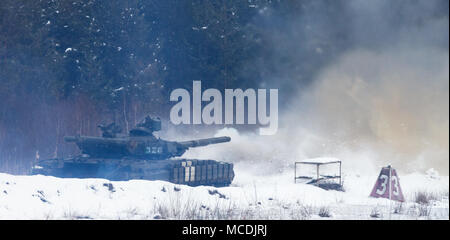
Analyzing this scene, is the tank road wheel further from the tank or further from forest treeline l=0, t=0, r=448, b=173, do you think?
forest treeline l=0, t=0, r=448, b=173

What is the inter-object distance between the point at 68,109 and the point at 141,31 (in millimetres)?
5744

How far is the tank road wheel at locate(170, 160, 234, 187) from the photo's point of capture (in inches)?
926

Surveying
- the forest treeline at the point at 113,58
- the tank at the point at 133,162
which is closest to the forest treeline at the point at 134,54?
the forest treeline at the point at 113,58

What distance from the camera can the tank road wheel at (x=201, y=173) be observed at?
2352 centimetres

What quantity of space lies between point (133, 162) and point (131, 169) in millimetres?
479

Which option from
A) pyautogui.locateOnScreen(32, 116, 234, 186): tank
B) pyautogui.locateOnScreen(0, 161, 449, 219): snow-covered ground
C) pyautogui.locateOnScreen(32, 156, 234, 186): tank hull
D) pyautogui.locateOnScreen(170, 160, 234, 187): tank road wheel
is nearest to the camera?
pyautogui.locateOnScreen(0, 161, 449, 219): snow-covered ground

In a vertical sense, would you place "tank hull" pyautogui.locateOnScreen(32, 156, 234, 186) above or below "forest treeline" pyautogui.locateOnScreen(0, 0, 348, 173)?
below

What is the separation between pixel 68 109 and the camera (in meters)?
36.0

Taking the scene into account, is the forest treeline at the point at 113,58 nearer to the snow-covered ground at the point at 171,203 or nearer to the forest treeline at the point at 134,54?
the forest treeline at the point at 134,54

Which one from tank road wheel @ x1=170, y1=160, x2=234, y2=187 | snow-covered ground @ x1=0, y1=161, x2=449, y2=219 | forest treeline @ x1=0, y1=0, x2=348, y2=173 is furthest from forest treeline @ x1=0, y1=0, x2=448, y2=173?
snow-covered ground @ x1=0, y1=161, x2=449, y2=219

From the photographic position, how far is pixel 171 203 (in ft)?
54.3

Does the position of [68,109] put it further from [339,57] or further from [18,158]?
[339,57]

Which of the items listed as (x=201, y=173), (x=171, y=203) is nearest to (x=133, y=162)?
(x=201, y=173)
